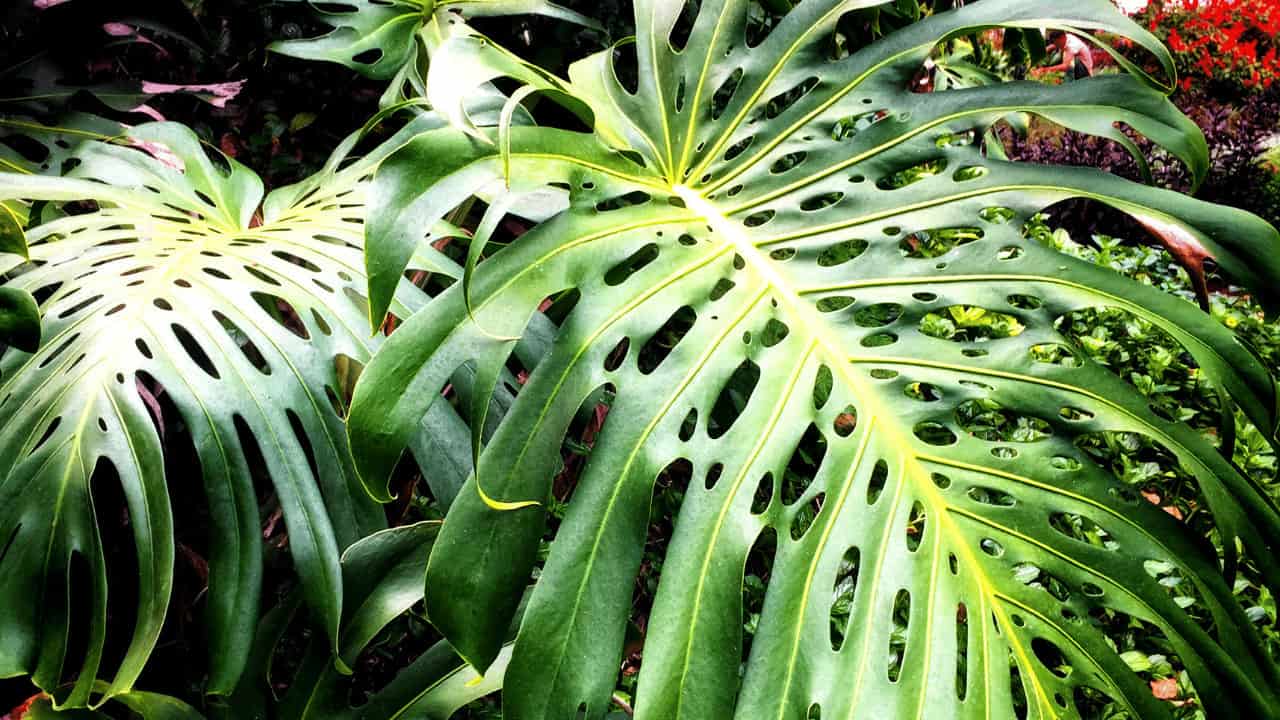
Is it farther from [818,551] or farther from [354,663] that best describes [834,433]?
[354,663]

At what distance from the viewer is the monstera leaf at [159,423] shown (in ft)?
2.50

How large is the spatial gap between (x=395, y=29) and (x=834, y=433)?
3.57 feet

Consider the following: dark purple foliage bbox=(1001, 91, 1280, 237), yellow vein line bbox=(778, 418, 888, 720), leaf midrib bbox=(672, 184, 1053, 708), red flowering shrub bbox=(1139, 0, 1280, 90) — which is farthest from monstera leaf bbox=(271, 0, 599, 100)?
red flowering shrub bbox=(1139, 0, 1280, 90)

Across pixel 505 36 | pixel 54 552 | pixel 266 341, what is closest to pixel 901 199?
pixel 266 341

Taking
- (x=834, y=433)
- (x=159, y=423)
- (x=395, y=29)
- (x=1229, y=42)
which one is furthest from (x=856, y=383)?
(x=1229, y=42)

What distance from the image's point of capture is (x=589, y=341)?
29.8 inches

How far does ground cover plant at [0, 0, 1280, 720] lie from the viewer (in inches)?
26.3

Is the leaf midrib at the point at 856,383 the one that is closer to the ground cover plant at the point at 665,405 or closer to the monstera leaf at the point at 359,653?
the ground cover plant at the point at 665,405

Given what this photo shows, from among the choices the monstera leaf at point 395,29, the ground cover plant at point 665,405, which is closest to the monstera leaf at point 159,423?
the ground cover plant at point 665,405

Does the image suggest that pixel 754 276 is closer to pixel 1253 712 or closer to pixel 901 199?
pixel 901 199

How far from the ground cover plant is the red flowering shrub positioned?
5797 mm

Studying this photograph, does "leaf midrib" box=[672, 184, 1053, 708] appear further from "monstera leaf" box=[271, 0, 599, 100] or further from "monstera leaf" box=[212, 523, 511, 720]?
"monstera leaf" box=[271, 0, 599, 100]

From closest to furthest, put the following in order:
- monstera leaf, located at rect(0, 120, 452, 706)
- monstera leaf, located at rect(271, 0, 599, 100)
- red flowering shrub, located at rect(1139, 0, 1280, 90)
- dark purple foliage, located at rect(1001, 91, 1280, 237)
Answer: monstera leaf, located at rect(0, 120, 452, 706) → monstera leaf, located at rect(271, 0, 599, 100) → dark purple foliage, located at rect(1001, 91, 1280, 237) → red flowering shrub, located at rect(1139, 0, 1280, 90)

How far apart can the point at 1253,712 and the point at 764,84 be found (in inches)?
30.0
